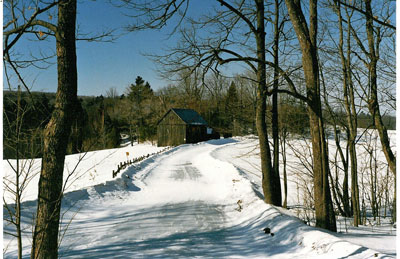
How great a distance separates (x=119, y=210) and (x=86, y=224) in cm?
167

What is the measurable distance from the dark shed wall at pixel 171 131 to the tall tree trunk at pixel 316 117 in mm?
36827

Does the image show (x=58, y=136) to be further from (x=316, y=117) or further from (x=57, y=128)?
(x=316, y=117)

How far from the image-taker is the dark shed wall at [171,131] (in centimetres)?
4353

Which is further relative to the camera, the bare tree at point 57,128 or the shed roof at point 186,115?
the shed roof at point 186,115

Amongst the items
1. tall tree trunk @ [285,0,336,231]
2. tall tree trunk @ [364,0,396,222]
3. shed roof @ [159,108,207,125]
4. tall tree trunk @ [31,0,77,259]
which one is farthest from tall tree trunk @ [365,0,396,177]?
shed roof @ [159,108,207,125]

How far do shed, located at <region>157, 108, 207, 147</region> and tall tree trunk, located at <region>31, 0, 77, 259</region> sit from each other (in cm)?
3794

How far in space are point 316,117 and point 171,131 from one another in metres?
38.6

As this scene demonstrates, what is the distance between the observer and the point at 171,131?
4444cm

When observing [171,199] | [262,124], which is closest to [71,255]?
[171,199]

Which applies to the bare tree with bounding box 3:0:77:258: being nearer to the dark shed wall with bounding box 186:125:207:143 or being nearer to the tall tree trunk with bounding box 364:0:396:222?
the tall tree trunk with bounding box 364:0:396:222

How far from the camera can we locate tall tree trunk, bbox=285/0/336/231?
6371 millimetres

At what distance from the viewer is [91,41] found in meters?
5.16

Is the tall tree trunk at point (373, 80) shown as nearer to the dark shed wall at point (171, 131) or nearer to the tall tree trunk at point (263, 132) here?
the tall tree trunk at point (263, 132)

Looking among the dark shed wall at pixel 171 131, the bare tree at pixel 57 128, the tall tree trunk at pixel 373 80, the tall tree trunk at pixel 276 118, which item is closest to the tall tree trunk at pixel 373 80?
the tall tree trunk at pixel 373 80
